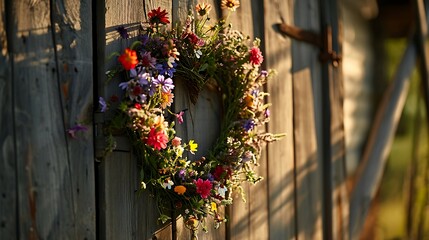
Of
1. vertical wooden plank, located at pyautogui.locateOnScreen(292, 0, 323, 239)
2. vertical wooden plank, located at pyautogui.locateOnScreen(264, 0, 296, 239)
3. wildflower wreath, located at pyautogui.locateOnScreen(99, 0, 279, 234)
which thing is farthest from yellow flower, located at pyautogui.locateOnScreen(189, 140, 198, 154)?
vertical wooden plank, located at pyautogui.locateOnScreen(292, 0, 323, 239)

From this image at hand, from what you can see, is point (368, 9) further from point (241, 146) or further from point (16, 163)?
point (16, 163)

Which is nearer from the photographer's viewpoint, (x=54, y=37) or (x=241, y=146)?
(x=54, y=37)

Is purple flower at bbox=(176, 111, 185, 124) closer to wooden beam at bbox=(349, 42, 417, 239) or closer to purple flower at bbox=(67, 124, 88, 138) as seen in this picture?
purple flower at bbox=(67, 124, 88, 138)

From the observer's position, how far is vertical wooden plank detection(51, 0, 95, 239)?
230 cm

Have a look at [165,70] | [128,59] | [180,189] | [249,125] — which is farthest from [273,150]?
[128,59]

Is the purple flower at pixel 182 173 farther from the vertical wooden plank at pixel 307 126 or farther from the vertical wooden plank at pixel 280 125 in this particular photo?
the vertical wooden plank at pixel 307 126

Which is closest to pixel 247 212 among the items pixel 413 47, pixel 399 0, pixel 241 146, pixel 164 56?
pixel 241 146

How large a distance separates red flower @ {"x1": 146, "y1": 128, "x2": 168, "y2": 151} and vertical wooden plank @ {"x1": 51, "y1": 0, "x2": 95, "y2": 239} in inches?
9.0

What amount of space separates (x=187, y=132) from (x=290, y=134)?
0.96 m

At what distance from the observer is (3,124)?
2.13 meters

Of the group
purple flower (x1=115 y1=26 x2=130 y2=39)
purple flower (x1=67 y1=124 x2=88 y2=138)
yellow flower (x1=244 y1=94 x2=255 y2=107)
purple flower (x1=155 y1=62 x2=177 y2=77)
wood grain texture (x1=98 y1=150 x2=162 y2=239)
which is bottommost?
wood grain texture (x1=98 y1=150 x2=162 y2=239)

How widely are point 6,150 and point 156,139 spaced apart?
0.55m

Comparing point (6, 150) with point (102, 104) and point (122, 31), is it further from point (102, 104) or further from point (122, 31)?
point (122, 31)

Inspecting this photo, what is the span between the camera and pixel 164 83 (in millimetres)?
2438
